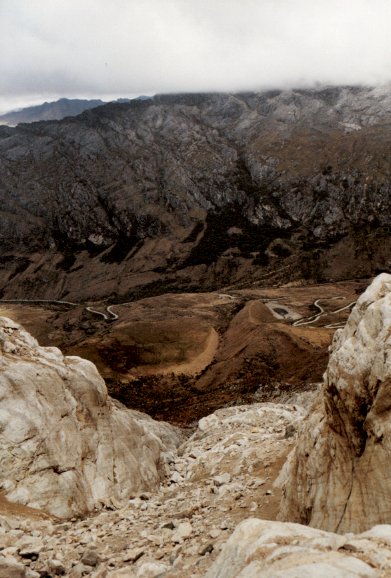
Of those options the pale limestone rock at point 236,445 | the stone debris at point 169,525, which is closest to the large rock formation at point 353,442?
the stone debris at point 169,525

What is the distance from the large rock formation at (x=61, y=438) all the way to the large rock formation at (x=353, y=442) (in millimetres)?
10019

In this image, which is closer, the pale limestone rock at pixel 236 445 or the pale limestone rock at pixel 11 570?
the pale limestone rock at pixel 11 570

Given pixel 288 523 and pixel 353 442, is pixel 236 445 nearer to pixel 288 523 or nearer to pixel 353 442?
pixel 353 442

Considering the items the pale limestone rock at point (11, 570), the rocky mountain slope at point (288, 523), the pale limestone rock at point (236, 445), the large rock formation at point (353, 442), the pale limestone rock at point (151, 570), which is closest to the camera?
the rocky mountain slope at point (288, 523)

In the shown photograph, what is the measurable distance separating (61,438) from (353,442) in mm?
13814

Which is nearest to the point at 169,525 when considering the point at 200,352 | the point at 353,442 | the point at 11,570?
the point at 11,570

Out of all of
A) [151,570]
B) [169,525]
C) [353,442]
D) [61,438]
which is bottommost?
[169,525]

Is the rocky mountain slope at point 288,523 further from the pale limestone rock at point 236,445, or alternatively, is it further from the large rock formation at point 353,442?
the pale limestone rock at point 236,445

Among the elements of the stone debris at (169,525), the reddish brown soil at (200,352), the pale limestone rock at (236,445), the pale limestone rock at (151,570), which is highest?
the pale limestone rock at (151,570)

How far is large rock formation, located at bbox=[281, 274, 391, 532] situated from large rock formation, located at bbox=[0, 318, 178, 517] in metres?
10.0

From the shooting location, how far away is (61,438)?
2231cm

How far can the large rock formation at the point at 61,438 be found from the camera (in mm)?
20188

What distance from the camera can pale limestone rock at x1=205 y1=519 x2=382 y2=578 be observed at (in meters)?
8.31

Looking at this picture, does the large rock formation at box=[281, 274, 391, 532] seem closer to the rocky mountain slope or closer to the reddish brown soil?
the rocky mountain slope
